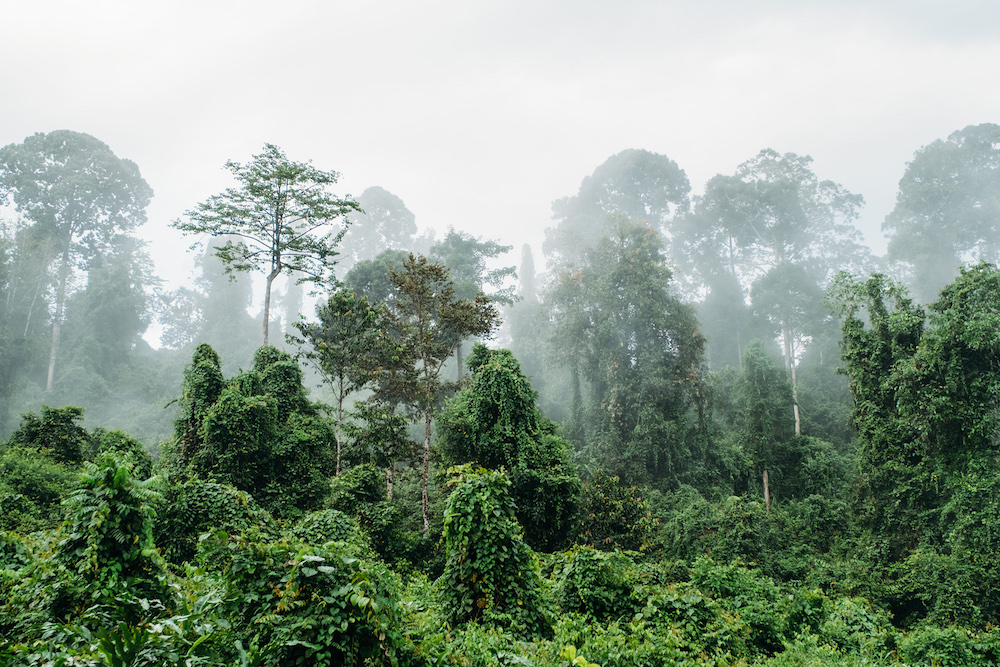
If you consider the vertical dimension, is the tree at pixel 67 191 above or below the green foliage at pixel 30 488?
above

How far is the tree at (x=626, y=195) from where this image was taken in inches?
1467

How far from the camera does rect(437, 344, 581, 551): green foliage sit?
11016 millimetres

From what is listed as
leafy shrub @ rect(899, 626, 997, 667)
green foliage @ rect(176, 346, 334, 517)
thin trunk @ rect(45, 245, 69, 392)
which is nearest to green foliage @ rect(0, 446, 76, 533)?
green foliage @ rect(176, 346, 334, 517)

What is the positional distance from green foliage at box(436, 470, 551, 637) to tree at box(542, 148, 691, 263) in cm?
2964

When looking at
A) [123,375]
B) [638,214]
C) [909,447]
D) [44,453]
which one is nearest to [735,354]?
[638,214]

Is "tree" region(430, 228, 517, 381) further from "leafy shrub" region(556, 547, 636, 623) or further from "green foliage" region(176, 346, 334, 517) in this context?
"leafy shrub" region(556, 547, 636, 623)

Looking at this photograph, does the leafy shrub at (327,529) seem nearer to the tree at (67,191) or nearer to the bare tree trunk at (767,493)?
the bare tree trunk at (767,493)

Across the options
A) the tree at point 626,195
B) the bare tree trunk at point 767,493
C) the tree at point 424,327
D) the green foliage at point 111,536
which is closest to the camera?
the green foliage at point 111,536

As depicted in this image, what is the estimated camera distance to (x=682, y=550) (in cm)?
1374

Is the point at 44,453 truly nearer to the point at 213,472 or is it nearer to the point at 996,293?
the point at 213,472

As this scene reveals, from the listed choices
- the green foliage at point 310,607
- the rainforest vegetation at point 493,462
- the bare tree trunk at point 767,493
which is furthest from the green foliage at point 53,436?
the bare tree trunk at point 767,493

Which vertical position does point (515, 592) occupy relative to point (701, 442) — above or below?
below

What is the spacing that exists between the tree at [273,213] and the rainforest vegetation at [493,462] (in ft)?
0.38

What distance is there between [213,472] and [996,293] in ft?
58.5
